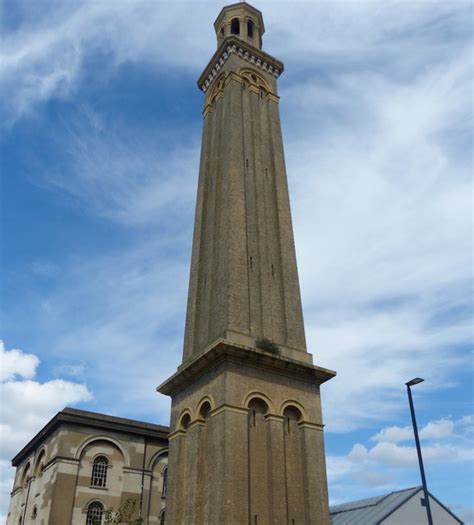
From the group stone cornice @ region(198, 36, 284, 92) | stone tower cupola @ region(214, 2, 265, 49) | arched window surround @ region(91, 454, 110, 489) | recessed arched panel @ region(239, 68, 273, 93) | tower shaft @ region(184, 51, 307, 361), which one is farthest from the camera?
stone tower cupola @ region(214, 2, 265, 49)

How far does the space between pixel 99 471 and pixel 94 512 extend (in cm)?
238

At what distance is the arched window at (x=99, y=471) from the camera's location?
3509cm

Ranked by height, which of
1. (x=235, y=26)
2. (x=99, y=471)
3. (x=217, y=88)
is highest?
(x=235, y=26)

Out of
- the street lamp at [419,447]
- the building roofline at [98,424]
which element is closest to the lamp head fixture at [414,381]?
the street lamp at [419,447]

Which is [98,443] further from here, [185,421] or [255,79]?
[255,79]

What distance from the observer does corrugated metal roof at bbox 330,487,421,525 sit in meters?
48.9

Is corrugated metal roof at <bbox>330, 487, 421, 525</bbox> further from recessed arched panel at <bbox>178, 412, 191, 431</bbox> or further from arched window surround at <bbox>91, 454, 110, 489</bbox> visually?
recessed arched panel at <bbox>178, 412, 191, 431</bbox>

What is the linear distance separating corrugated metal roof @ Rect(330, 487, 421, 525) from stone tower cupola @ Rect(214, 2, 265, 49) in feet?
128

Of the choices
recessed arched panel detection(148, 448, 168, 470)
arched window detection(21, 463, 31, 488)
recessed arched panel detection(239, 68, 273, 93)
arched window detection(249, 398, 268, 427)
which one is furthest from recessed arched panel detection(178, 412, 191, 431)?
recessed arched panel detection(239, 68, 273, 93)

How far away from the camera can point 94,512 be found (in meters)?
34.2

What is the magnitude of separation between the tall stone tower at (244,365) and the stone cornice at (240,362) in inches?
1.9

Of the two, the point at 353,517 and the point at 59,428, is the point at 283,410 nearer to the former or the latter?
the point at 59,428

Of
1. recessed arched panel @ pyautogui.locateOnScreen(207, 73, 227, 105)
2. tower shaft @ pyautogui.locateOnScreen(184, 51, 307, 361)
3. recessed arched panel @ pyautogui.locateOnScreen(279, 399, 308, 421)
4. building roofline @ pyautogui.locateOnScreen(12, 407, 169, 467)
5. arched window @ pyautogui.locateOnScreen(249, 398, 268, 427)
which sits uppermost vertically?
recessed arched panel @ pyautogui.locateOnScreen(207, 73, 227, 105)

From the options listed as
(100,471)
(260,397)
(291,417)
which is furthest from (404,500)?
(260,397)
